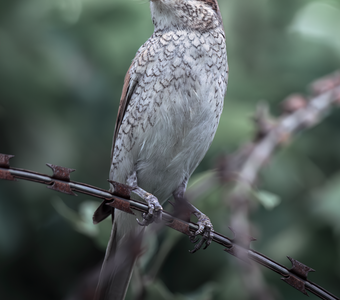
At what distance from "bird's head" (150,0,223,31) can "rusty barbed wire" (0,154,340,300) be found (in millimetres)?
1342

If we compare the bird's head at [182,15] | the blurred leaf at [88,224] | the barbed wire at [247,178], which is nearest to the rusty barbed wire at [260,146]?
the barbed wire at [247,178]

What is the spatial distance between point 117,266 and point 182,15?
1385mm

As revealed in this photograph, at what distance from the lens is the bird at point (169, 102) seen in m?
2.54

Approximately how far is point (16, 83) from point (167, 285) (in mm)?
1790

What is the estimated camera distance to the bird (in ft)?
8.33

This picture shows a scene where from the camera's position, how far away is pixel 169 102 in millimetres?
2529

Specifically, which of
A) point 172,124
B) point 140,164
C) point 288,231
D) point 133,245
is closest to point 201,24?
point 172,124

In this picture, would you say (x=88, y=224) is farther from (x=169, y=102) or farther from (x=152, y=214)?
(x=169, y=102)

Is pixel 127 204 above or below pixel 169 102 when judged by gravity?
below

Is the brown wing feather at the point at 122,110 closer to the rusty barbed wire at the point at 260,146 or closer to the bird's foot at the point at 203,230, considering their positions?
the bird's foot at the point at 203,230

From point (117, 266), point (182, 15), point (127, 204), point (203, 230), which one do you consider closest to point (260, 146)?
point (203, 230)

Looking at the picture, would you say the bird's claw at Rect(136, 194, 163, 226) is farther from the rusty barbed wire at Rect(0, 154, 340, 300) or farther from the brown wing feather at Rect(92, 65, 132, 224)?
the rusty barbed wire at Rect(0, 154, 340, 300)

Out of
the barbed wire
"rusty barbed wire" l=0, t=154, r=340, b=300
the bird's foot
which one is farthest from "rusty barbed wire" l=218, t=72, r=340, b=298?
"rusty barbed wire" l=0, t=154, r=340, b=300

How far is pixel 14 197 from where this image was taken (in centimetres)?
339
